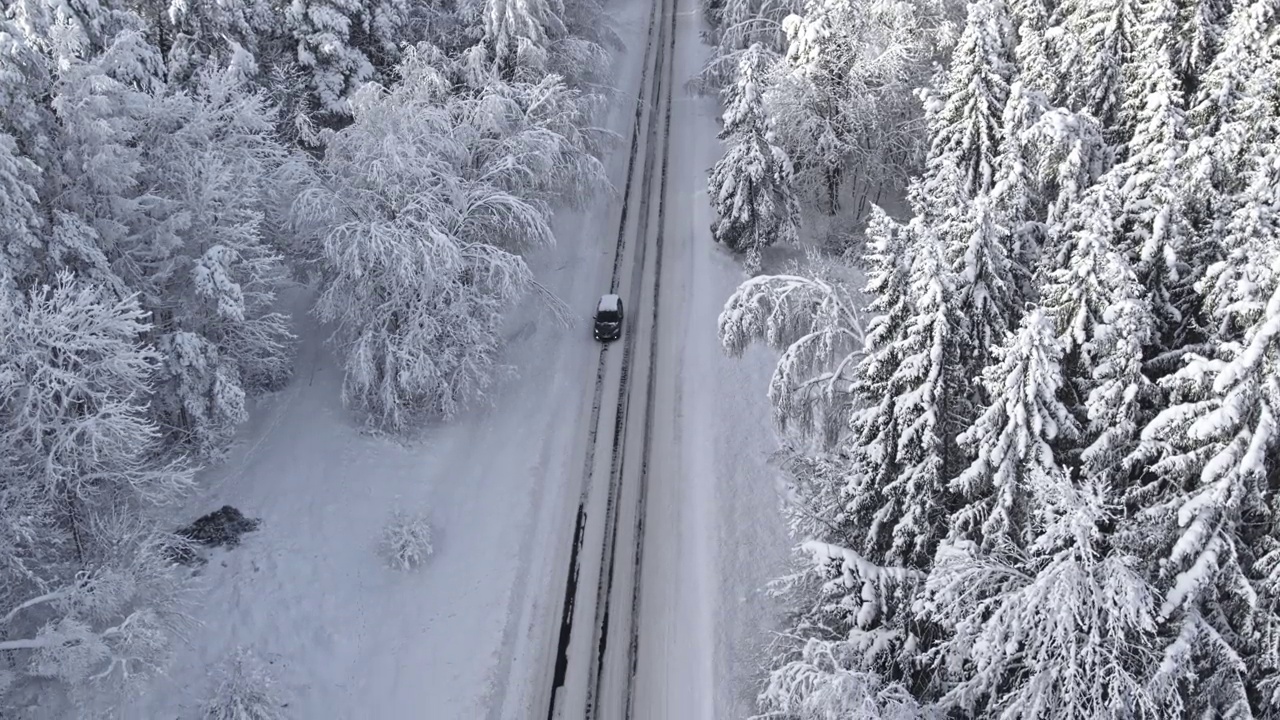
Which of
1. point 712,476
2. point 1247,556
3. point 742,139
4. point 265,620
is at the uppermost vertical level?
point 742,139

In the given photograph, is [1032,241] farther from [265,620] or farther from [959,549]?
[265,620]

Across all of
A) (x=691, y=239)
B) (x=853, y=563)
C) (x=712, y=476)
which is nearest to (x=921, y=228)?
(x=853, y=563)

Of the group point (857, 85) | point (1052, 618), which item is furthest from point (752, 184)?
point (1052, 618)

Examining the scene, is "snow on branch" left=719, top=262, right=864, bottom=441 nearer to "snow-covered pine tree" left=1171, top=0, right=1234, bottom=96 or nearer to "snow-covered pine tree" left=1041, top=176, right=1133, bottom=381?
"snow-covered pine tree" left=1041, top=176, right=1133, bottom=381

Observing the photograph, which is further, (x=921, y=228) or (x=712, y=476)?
(x=712, y=476)

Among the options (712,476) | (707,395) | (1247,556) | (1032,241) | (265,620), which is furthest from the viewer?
(707,395)

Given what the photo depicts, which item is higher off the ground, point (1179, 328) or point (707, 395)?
point (1179, 328)

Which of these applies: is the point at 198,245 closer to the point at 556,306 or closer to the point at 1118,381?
the point at 556,306
